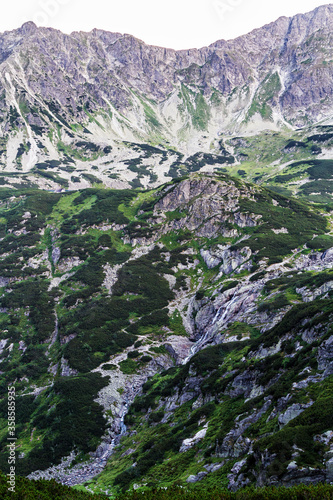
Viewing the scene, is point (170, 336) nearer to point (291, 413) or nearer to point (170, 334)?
point (170, 334)

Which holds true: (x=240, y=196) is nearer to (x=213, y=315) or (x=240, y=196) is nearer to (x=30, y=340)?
(x=213, y=315)

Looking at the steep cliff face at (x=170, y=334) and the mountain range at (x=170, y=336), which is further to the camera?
the steep cliff face at (x=170, y=334)

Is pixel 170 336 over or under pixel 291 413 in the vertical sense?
under

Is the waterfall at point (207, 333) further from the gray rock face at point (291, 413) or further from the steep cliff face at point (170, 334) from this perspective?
the gray rock face at point (291, 413)

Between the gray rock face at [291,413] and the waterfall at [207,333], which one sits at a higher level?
the gray rock face at [291,413]

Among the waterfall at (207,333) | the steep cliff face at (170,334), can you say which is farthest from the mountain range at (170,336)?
Result: the waterfall at (207,333)

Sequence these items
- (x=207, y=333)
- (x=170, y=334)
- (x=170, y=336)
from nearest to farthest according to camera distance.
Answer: (x=207, y=333) → (x=170, y=336) → (x=170, y=334)

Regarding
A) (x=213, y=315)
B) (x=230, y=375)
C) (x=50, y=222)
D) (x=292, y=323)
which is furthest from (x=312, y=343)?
(x=50, y=222)

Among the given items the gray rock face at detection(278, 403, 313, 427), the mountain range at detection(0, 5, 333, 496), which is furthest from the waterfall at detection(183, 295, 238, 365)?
the gray rock face at detection(278, 403, 313, 427)

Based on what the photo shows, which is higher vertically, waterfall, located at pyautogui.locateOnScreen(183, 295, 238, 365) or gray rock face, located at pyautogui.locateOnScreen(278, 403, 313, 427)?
gray rock face, located at pyautogui.locateOnScreen(278, 403, 313, 427)

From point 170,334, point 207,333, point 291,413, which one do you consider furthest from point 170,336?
point 291,413

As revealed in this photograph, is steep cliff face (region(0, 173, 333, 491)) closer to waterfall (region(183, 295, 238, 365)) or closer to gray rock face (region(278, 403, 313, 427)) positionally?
gray rock face (region(278, 403, 313, 427))
